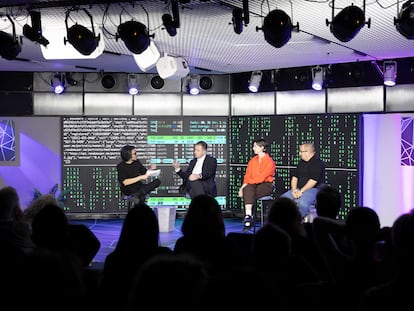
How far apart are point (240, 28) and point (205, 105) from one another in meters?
5.47

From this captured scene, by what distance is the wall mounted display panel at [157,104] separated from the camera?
11359mm

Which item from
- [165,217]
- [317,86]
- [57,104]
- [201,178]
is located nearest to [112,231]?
[165,217]

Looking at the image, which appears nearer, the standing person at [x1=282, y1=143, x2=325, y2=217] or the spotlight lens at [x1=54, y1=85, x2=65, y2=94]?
the standing person at [x1=282, y1=143, x2=325, y2=217]

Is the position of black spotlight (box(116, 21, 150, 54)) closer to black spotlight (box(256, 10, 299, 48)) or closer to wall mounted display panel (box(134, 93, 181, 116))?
black spotlight (box(256, 10, 299, 48))

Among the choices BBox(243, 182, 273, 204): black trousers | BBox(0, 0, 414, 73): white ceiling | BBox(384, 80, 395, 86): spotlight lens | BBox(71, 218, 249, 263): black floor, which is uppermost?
BBox(0, 0, 414, 73): white ceiling

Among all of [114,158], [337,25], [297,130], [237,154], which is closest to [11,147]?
[114,158]

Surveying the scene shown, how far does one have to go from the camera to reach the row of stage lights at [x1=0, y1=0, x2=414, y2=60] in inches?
214

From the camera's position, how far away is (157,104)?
11398 mm

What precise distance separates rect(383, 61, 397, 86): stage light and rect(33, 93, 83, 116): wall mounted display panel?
549 cm

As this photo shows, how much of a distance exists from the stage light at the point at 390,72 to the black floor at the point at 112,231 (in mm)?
3293

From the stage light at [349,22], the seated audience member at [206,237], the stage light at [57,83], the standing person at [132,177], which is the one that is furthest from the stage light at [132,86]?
the seated audience member at [206,237]

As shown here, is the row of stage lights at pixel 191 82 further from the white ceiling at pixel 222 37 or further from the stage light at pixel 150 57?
the stage light at pixel 150 57

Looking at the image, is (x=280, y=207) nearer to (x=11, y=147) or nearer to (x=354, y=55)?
(x=354, y=55)

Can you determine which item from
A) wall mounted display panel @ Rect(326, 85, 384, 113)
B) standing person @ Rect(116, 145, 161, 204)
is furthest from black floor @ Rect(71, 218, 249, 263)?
wall mounted display panel @ Rect(326, 85, 384, 113)
